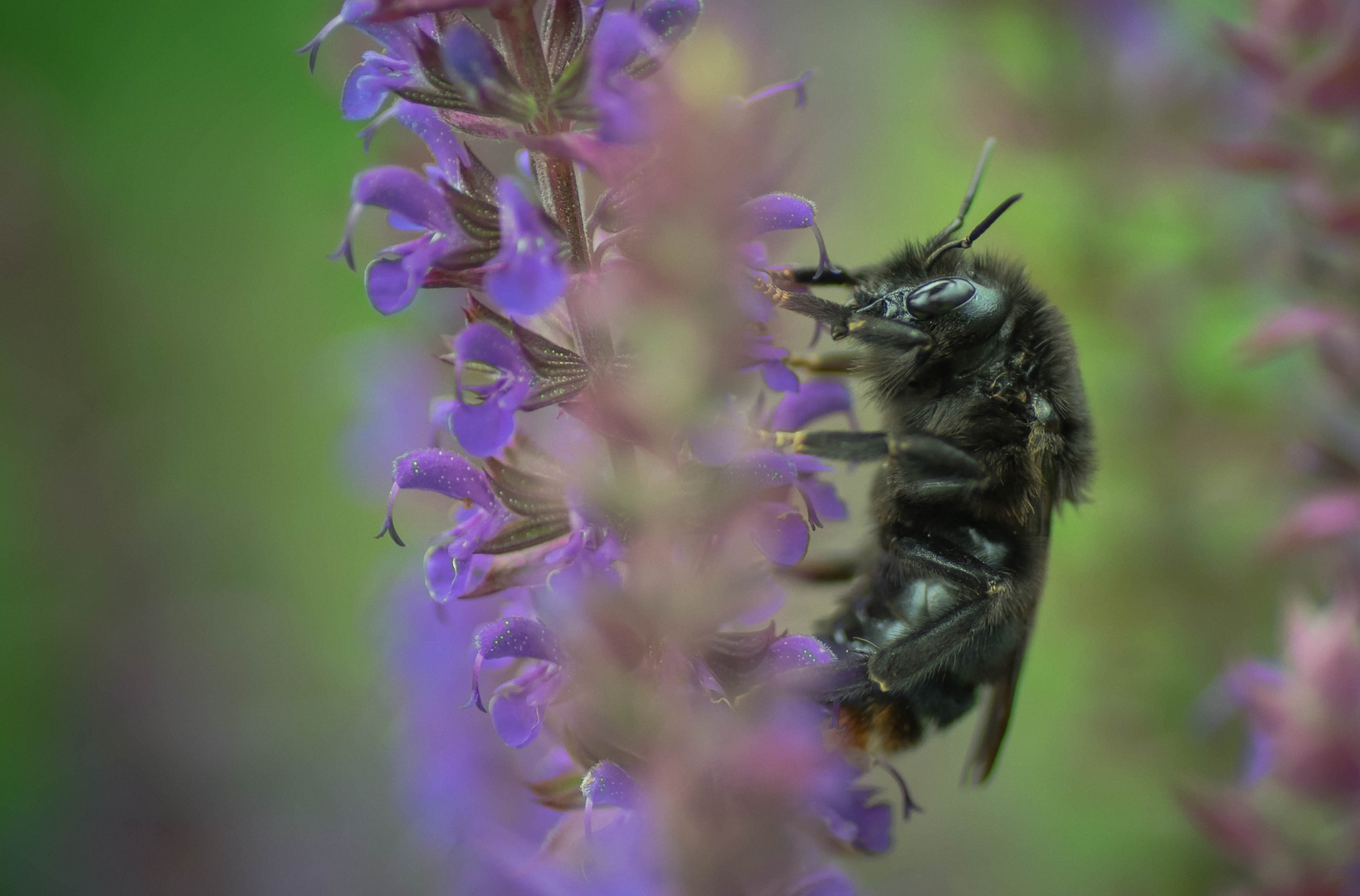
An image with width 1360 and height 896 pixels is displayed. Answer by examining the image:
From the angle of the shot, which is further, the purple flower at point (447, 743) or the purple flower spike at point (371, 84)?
the purple flower at point (447, 743)

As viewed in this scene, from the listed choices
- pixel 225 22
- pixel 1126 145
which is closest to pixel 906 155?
pixel 1126 145

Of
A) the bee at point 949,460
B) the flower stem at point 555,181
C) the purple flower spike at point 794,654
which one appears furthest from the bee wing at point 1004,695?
the flower stem at point 555,181

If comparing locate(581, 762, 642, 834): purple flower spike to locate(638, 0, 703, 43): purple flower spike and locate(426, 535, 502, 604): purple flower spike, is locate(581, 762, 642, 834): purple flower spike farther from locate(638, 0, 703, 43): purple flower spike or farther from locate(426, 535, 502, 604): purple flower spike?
locate(638, 0, 703, 43): purple flower spike

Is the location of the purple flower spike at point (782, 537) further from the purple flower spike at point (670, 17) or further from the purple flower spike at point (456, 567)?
the purple flower spike at point (670, 17)

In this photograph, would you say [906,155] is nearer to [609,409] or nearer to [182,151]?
[182,151]

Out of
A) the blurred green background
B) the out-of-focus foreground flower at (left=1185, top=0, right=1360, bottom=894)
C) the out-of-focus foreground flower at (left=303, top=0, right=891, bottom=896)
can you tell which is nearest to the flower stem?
the out-of-focus foreground flower at (left=303, top=0, right=891, bottom=896)

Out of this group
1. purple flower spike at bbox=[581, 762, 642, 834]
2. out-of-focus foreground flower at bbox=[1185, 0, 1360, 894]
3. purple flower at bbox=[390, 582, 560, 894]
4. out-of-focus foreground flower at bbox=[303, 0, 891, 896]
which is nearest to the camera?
out-of-focus foreground flower at bbox=[303, 0, 891, 896]

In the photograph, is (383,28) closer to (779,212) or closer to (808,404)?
(779,212)

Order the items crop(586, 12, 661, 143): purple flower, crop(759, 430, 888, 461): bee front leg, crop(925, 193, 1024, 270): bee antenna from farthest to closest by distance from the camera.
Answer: crop(925, 193, 1024, 270): bee antenna, crop(759, 430, 888, 461): bee front leg, crop(586, 12, 661, 143): purple flower
